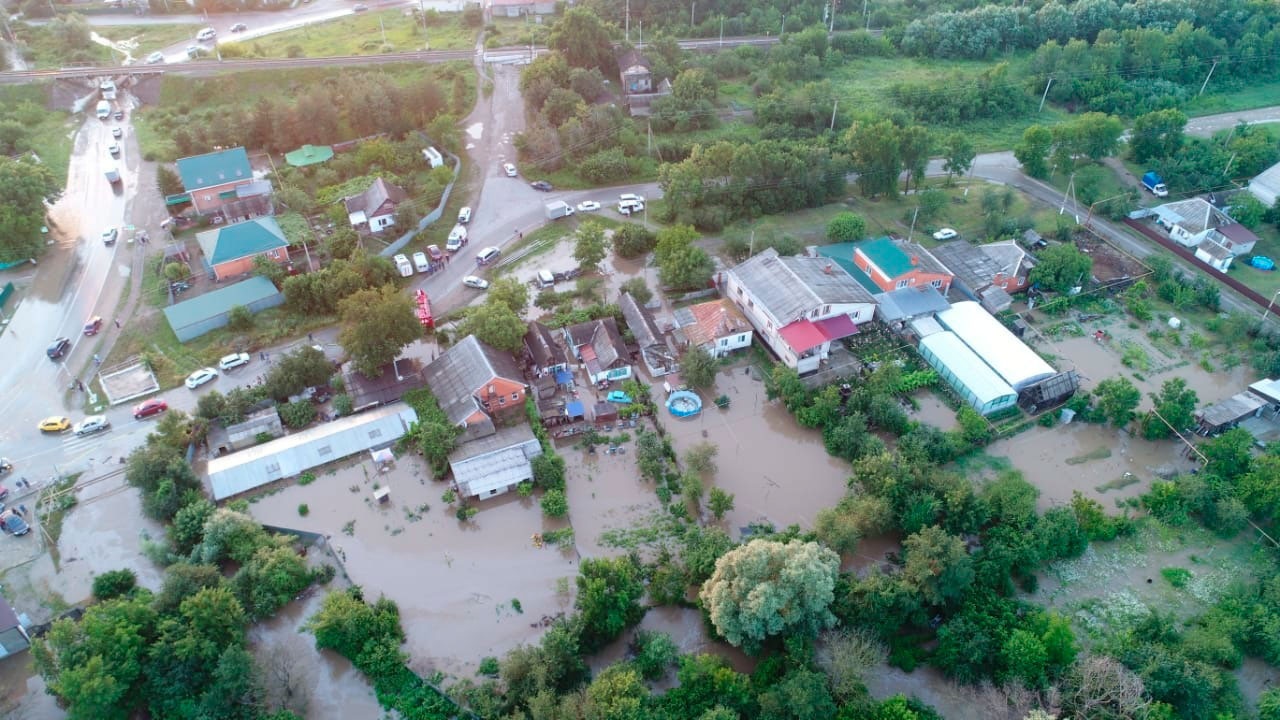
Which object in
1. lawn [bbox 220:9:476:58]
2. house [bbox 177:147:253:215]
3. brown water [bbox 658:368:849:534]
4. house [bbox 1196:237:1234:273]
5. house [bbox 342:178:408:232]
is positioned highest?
lawn [bbox 220:9:476:58]

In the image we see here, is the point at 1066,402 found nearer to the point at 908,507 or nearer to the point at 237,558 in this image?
the point at 908,507

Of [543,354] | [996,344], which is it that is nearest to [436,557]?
[543,354]

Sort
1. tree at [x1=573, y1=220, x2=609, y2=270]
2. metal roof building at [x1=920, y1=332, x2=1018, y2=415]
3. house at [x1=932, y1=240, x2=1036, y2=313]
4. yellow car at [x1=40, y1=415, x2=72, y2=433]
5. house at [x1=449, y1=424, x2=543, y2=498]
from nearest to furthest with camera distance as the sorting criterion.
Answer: house at [x1=449, y1=424, x2=543, y2=498], yellow car at [x1=40, y1=415, x2=72, y2=433], metal roof building at [x1=920, y1=332, x2=1018, y2=415], house at [x1=932, y1=240, x2=1036, y2=313], tree at [x1=573, y1=220, x2=609, y2=270]

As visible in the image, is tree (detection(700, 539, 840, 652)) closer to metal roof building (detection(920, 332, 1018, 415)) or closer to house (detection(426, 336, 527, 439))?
house (detection(426, 336, 527, 439))

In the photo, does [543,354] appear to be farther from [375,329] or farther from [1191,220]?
[1191,220]

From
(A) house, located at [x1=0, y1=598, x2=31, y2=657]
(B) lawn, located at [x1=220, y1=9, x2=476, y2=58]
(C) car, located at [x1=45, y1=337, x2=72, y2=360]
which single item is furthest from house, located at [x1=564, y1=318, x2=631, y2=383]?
(B) lawn, located at [x1=220, y1=9, x2=476, y2=58]

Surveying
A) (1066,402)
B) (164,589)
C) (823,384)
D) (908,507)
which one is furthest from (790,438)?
(164,589)
